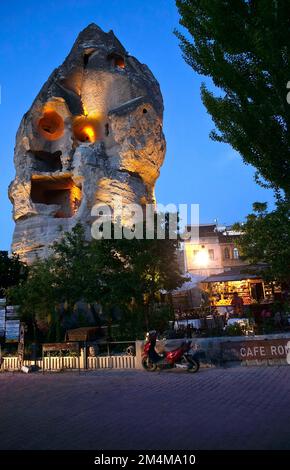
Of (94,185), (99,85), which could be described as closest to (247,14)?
(94,185)

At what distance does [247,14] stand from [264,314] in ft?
34.5

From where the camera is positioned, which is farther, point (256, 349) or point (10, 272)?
point (10, 272)

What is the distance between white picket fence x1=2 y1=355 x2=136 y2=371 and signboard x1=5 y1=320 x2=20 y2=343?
2.44 ft

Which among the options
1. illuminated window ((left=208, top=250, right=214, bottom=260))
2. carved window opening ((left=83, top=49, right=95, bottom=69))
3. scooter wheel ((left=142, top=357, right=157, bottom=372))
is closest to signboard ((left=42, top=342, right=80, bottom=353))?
scooter wheel ((left=142, top=357, right=157, bottom=372))

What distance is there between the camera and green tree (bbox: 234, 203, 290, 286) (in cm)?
1212

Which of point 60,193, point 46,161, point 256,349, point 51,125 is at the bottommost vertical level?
point 256,349

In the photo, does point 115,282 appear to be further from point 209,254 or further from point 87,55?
point 87,55

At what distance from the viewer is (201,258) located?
3584 cm

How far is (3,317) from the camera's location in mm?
12898

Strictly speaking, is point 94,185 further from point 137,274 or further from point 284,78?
point 284,78

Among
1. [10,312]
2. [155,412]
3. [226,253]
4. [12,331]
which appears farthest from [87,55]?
[155,412]

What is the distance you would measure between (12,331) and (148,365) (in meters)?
5.82

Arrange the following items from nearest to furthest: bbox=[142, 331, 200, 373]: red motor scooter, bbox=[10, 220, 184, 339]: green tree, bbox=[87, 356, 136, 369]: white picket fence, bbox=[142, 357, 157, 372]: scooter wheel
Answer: bbox=[142, 331, 200, 373]: red motor scooter → bbox=[142, 357, 157, 372]: scooter wheel → bbox=[87, 356, 136, 369]: white picket fence → bbox=[10, 220, 184, 339]: green tree

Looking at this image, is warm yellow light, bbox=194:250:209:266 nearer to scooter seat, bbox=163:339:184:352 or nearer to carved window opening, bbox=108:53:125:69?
carved window opening, bbox=108:53:125:69
